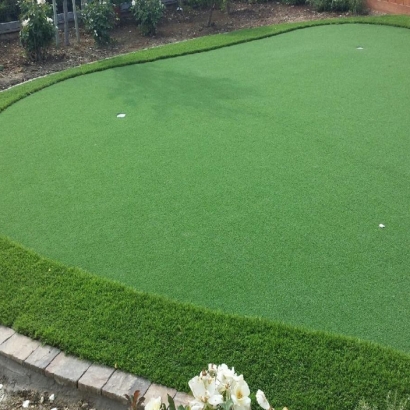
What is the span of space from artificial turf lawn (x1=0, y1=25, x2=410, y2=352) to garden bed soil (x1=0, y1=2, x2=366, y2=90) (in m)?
1.05

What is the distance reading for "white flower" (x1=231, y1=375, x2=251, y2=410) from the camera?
1415 millimetres

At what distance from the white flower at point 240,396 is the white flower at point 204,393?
0.13ft

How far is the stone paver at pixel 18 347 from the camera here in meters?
2.57

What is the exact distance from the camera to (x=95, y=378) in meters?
2.41


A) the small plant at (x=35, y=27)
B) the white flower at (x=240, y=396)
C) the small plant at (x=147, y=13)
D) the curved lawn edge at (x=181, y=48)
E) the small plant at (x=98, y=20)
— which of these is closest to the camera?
the white flower at (x=240, y=396)

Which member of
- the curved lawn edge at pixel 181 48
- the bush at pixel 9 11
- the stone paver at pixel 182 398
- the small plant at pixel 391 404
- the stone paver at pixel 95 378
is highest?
the bush at pixel 9 11

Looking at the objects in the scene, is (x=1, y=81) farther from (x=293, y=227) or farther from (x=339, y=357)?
(x=339, y=357)

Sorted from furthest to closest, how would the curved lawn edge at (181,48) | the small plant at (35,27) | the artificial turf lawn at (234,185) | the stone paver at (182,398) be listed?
the small plant at (35,27)
the curved lawn edge at (181,48)
the artificial turf lawn at (234,185)
the stone paver at (182,398)

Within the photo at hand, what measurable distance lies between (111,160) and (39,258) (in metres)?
1.38

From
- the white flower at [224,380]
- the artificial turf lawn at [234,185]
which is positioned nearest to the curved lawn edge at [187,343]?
the artificial turf lawn at [234,185]

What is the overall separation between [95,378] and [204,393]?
1.13 meters

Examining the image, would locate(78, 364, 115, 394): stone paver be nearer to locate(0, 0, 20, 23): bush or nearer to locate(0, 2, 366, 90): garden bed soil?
locate(0, 2, 366, 90): garden bed soil

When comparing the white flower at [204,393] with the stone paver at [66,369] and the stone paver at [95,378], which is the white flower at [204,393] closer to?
the stone paver at [95,378]

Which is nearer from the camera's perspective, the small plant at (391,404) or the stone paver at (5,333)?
the small plant at (391,404)
